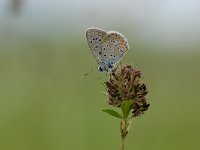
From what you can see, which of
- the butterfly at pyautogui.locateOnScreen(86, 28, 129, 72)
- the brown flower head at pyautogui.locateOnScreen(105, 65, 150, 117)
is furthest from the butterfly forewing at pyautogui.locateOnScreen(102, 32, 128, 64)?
the brown flower head at pyautogui.locateOnScreen(105, 65, 150, 117)

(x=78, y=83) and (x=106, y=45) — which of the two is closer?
(x=106, y=45)

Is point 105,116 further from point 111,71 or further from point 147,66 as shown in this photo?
point 111,71

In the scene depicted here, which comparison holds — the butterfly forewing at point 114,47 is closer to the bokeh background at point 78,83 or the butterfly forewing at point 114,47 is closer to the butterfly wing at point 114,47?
the butterfly wing at point 114,47

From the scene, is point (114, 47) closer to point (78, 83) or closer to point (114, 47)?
point (114, 47)

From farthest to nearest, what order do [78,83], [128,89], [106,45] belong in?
1. [78,83]
2. [106,45]
3. [128,89]

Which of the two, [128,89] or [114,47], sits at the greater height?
[114,47]

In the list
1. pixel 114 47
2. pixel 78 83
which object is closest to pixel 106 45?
pixel 114 47
